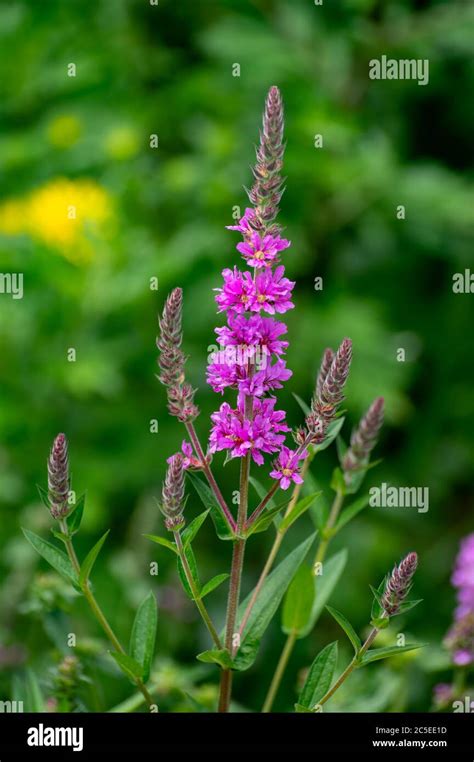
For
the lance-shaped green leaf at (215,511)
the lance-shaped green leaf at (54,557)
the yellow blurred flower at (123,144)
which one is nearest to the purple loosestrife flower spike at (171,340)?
the lance-shaped green leaf at (215,511)

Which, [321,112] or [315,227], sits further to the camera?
[315,227]

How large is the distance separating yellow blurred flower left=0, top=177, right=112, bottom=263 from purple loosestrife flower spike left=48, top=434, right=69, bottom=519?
1909 mm

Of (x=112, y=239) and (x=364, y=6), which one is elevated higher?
(x=364, y=6)

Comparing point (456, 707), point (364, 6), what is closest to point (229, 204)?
point (364, 6)

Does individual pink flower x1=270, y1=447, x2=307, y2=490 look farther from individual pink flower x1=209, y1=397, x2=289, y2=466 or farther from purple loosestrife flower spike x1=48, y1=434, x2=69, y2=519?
purple loosestrife flower spike x1=48, y1=434, x2=69, y2=519

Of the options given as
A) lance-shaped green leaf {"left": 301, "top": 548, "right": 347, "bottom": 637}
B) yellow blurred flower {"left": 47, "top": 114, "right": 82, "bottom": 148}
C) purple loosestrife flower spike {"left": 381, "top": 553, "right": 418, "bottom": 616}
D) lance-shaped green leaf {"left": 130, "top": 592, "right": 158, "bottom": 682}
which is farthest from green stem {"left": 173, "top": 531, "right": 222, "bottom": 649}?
yellow blurred flower {"left": 47, "top": 114, "right": 82, "bottom": 148}

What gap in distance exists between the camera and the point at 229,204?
3.18 meters

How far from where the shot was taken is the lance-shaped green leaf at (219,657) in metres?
1.19

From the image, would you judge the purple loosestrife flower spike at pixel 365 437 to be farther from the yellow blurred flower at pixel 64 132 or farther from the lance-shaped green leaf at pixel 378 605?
the yellow blurred flower at pixel 64 132

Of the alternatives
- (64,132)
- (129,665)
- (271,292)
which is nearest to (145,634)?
(129,665)

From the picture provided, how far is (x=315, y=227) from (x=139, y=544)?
4.45 ft

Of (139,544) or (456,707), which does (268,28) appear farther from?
(456,707)

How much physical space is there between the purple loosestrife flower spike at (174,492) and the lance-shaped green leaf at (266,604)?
0.18 m

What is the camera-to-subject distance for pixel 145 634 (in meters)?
1.31
